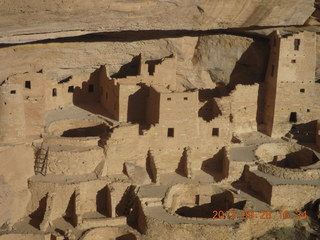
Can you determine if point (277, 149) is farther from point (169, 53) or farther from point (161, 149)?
point (169, 53)

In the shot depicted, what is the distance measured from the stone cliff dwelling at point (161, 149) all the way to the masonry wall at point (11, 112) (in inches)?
1.5

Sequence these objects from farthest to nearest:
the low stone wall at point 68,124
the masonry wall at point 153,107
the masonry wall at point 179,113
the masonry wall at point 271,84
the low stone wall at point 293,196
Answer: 1. the masonry wall at point 271,84
2. the low stone wall at point 68,124
3. the masonry wall at point 153,107
4. the masonry wall at point 179,113
5. the low stone wall at point 293,196

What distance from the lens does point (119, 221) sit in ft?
→ 70.7

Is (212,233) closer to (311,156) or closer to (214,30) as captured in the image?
(311,156)

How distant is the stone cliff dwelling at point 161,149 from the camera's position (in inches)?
848

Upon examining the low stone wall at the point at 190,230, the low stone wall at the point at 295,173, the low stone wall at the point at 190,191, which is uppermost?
the low stone wall at the point at 295,173

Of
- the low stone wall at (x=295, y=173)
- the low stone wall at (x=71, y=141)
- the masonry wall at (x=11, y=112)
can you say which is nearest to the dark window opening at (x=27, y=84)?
the masonry wall at (x=11, y=112)

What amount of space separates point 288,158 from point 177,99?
5605 millimetres

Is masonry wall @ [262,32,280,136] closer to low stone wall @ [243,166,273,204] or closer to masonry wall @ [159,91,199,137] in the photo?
low stone wall @ [243,166,273,204]

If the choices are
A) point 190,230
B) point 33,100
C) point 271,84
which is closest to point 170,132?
point 190,230

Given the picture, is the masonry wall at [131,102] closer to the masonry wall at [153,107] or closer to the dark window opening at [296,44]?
the masonry wall at [153,107]

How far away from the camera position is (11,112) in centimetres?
2175

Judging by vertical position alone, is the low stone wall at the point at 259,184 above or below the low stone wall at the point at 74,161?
below

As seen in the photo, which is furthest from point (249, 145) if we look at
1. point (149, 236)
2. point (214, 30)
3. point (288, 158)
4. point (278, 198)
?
point (149, 236)
